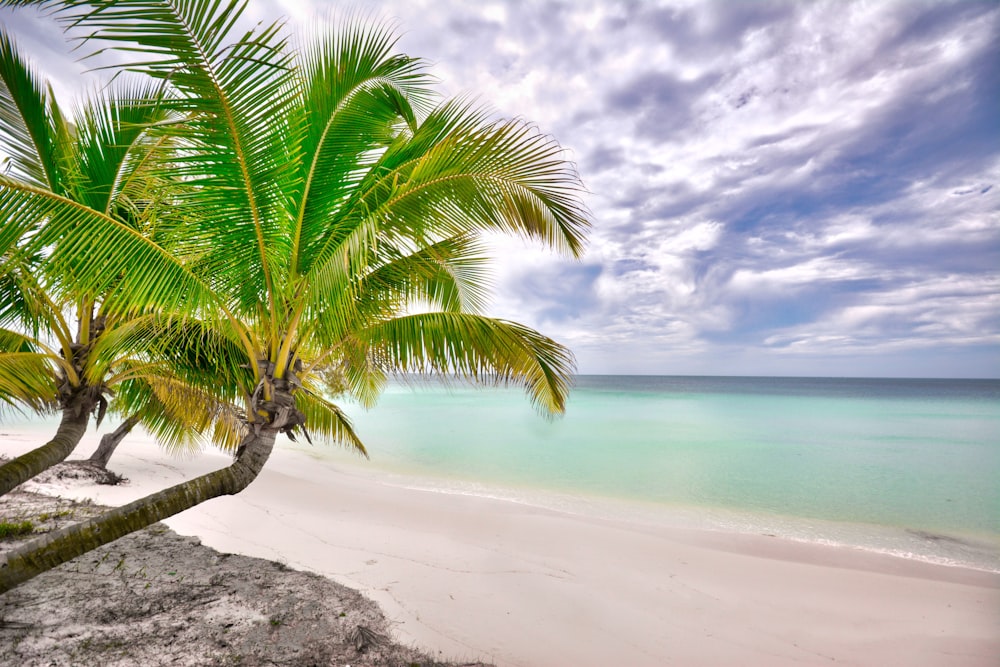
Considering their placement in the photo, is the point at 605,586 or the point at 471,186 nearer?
the point at 471,186

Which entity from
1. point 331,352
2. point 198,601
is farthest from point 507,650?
point 331,352

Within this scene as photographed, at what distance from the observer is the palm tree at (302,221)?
2.54 m

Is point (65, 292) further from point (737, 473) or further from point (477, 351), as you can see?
point (737, 473)

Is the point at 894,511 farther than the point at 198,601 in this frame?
Yes

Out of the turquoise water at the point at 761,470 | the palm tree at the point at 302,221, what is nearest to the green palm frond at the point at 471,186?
the palm tree at the point at 302,221

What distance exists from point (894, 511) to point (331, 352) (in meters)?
10.9

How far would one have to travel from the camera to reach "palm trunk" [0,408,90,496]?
3.12 meters

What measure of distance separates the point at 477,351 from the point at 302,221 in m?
1.55

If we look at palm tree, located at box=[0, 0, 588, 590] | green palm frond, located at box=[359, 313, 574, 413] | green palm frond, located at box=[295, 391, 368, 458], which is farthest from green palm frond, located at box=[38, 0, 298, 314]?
green palm frond, located at box=[295, 391, 368, 458]

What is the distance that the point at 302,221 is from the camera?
125 inches

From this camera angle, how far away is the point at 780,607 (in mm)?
4621

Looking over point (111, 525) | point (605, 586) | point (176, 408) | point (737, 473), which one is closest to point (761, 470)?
point (737, 473)

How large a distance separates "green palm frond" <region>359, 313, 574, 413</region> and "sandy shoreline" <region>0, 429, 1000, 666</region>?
202 cm

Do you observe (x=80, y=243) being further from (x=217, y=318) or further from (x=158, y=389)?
(x=158, y=389)
